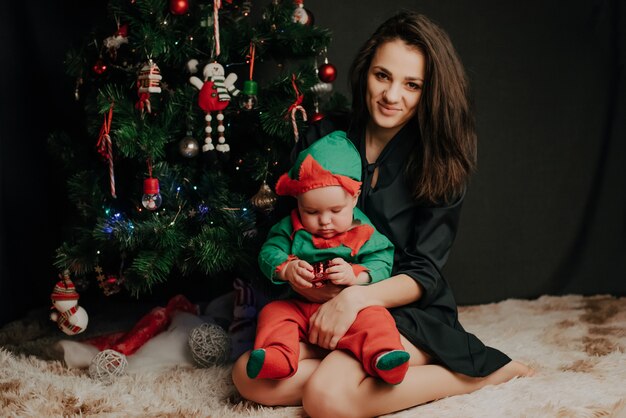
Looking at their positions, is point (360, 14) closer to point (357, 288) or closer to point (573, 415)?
point (357, 288)

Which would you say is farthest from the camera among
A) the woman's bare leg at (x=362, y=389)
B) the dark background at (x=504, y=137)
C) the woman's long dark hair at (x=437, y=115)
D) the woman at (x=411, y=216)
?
the dark background at (x=504, y=137)

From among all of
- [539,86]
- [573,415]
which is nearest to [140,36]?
[573,415]

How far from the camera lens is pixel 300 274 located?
5.62ft

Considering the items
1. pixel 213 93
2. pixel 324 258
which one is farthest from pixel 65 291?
pixel 324 258

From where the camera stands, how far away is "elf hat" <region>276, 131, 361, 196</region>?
1734 millimetres

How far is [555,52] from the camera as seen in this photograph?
2889 mm

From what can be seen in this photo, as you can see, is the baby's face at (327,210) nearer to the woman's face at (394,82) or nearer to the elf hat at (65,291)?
the woman's face at (394,82)

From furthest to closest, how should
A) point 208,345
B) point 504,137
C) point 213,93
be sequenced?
point 504,137 → point 208,345 → point 213,93

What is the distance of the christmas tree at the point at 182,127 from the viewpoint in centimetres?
202

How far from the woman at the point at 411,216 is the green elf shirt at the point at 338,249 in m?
0.05

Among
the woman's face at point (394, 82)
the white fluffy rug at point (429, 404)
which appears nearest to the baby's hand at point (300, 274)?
the white fluffy rug at point (429, 404)

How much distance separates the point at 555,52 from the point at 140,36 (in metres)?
1.75

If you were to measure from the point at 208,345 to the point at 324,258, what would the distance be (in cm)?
55

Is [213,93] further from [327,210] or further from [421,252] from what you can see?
[421,252]
